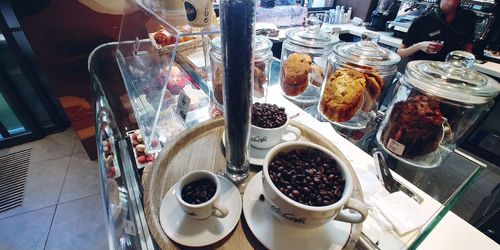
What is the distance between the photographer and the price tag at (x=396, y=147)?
2.18ft

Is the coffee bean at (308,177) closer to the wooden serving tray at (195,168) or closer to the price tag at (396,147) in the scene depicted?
the wooden serving tray at (195,168)

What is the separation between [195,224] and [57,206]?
1800 mm

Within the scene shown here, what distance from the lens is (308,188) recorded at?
1.31ft

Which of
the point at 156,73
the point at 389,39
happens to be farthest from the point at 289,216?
the point at 389,39

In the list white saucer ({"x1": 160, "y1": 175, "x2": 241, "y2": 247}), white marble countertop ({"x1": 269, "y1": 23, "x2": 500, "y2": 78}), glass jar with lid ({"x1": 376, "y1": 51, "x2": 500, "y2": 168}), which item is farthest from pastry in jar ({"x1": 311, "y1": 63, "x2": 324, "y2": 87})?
white marble countertop ({"x1": 269, "y1": 23, "x2": 500, "y2": 78})

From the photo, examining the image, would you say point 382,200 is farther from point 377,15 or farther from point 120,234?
point 377,15

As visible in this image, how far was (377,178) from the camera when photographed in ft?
1.98

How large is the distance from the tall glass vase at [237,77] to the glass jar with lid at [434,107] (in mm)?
463

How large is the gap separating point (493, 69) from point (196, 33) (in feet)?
7.97

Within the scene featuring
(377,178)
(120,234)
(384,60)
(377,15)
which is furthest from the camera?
(377,15)

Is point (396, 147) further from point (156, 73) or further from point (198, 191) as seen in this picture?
point (156, 73)

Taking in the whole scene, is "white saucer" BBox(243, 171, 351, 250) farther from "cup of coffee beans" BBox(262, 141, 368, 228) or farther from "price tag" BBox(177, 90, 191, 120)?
"price tag" BBox(177, 90, 191, 120)

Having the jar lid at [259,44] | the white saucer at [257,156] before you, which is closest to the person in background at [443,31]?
the jar lid at [259,44]

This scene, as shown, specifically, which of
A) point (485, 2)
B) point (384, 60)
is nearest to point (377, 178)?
point (384, 60)
